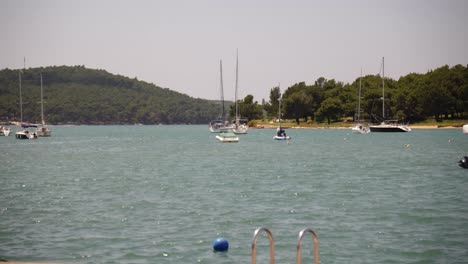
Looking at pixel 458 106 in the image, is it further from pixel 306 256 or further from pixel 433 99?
pixel 306 256

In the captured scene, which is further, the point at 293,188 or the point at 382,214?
the point at 293,188

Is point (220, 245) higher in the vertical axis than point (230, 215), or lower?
higher

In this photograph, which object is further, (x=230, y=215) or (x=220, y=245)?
(x=230, y=215)

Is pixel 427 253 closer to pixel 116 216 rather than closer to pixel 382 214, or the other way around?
pixel 382 214

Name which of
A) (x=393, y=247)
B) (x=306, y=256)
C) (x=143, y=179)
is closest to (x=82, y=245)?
(x=306, y=256)

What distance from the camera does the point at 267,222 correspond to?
28234 mm

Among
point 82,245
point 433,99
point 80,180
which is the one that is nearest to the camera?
point 82,245

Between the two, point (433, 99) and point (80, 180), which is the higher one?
point (433, 99)

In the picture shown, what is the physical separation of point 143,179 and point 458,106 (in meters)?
167

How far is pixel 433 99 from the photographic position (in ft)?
629

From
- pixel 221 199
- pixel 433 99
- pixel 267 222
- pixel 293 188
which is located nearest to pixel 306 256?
pixel 267 222

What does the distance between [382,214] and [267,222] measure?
6410 millimetres

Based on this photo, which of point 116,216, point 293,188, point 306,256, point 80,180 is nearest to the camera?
point 306,256

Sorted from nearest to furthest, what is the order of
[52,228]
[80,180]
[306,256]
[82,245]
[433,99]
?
[306,256]
[82,245]
[52,228]
[80,180]
[433,99]
